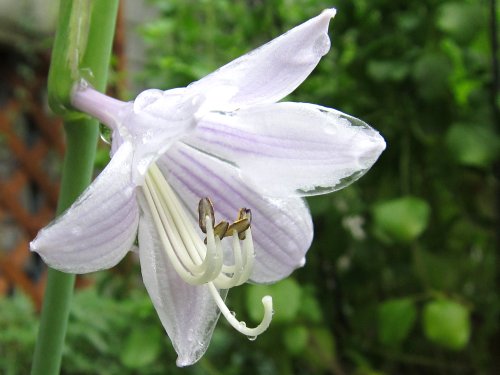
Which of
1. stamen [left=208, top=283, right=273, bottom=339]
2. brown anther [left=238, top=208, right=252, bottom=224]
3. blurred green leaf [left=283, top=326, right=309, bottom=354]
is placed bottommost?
blurred green leaf [left=283, top=326, right=309, bottom=354]

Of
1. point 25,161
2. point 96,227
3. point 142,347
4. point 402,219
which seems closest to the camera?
point 96,227

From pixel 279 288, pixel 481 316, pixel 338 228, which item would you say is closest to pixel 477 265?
pixel 481 316

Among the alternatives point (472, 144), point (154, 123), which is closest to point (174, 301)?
point (154, 123)

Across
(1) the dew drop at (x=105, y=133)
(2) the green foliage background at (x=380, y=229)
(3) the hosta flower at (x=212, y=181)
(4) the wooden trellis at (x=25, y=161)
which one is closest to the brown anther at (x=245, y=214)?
(3) the hosta flower at (x=212, y=181)

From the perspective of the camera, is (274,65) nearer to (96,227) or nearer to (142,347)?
(96,227)

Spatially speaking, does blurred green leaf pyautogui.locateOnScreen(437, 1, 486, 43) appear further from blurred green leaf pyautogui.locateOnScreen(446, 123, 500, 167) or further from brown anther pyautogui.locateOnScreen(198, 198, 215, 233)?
brown anther pyautogui.locateOnScreen(198, 198, 215, 233)

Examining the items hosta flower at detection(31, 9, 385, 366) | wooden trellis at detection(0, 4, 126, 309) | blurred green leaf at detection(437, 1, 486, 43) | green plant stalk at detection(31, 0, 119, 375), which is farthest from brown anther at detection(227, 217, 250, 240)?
wooden trellis at detection(0, 4, 126, 309)

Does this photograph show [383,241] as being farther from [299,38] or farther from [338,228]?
[299,38]
